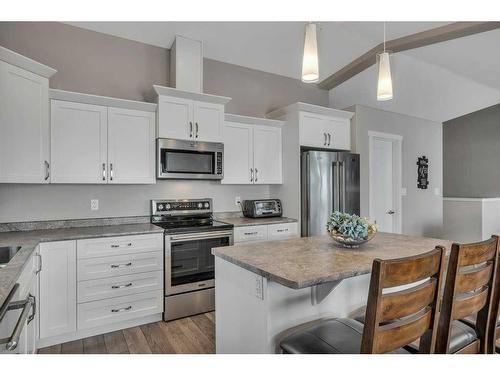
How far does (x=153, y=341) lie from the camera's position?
8.35ft

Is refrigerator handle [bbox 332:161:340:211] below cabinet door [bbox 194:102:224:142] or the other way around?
below

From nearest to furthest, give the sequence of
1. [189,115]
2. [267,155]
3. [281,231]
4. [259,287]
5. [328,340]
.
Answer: [328,340], [259,287], [189,115], [281,231], [267,155]

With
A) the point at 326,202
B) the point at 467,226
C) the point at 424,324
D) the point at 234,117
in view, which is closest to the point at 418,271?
the point at 424,324

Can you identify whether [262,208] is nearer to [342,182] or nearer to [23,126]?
[342,182]

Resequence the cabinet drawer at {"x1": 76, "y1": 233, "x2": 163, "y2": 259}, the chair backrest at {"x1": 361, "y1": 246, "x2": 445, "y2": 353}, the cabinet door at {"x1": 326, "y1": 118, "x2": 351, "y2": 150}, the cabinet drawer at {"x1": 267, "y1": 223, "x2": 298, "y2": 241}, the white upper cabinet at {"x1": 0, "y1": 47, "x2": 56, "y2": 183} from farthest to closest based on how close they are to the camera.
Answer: the cabinet door at {"x1": 326, "y1": 118, "x2": 351, "y2": 150} < the cabinet drawer at {"x1": 267, "y1": 223, "x2": 298, "y2": 241} < the cabinet drawer at {"x1": 76, "y1": 233, "x2": 163, "y2": 259} < the white upper cabinet at {"x1": 0, "y1": 47, "x2": 56, "y2": 183} < the chair backrest at {"x1": 361, "y1": 246, "x2": 445, "y2": 353}

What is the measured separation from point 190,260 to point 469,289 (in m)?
2.31

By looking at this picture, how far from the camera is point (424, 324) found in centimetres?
127

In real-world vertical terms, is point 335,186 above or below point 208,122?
below

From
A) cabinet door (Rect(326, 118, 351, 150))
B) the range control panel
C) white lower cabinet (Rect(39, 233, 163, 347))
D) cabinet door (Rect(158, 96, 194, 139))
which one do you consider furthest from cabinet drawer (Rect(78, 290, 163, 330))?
cabinet door (Rect(326, 118, 351, 150))

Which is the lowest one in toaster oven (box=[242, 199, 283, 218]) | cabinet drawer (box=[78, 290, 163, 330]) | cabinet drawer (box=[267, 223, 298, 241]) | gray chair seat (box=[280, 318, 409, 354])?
cabinet drawer (box=[78, 290, 163, 330])

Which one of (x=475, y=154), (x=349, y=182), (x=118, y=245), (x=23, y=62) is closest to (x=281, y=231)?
(x=349, y=182)

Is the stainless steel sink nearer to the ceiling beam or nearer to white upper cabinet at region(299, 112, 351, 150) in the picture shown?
white upper cabinet at region(299, 112, 351, 150)

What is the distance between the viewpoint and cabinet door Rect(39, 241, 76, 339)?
239 centimetres
